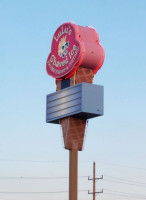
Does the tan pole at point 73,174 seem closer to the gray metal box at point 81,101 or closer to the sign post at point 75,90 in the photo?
the sign post at point 75,90

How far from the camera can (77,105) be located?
5894cm

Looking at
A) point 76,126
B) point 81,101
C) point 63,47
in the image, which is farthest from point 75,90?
point 63,47

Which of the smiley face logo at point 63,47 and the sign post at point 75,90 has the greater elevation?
the smiley face logo at point 63,47

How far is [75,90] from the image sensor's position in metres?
59.4

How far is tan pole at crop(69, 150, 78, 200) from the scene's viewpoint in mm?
59312

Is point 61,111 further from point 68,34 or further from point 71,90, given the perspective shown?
point 68,34

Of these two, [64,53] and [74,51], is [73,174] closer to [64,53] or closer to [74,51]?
[74,51]

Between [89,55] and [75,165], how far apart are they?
28.3 ft

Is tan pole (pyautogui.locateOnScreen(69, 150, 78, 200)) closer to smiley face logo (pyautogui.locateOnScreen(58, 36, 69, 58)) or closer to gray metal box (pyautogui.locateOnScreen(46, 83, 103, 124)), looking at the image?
gray metal box (pyautogui.locateOnScreen(46, 83, 103, 124))

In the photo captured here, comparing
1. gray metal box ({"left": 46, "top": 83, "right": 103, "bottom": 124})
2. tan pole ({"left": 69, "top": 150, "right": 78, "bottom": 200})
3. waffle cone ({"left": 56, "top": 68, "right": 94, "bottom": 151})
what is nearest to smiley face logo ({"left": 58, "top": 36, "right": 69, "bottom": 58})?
waffle cone ({"left": 56, "top": 68, "right": 94, "bottom": 151})

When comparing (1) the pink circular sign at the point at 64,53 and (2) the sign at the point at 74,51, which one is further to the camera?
(1) the pink circular sign at the point at 64,53

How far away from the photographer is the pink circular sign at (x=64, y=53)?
60.0 m

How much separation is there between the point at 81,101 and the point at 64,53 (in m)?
5.17

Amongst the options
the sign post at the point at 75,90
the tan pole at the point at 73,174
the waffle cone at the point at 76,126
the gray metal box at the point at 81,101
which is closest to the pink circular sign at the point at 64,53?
the sign post at the point at 75,90
